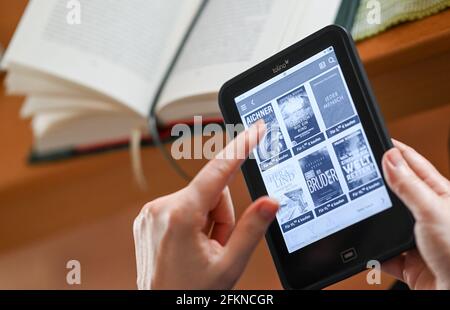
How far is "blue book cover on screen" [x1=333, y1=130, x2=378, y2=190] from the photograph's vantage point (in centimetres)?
60

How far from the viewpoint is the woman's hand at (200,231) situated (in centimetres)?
54

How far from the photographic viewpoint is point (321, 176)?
24.4 inches

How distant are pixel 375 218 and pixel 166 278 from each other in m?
0.17

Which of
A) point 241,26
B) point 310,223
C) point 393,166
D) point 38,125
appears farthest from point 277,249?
point 38,125

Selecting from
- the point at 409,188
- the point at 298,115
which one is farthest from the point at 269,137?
the point at 409,188

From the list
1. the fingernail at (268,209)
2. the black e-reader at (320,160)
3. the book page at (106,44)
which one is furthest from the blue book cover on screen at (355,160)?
the book page at (106,44)

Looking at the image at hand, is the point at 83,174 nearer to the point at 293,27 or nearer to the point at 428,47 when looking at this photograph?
the point at 293,27

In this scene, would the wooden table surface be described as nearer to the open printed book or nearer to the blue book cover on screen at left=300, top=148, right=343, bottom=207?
the open printed book

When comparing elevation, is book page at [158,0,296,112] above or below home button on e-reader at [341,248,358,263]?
above

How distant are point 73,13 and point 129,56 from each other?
0.08 meters

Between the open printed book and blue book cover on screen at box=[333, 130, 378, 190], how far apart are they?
0.17 m

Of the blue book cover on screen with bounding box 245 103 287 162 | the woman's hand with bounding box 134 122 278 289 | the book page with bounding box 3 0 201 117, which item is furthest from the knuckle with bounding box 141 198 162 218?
the book page with bounding box 3 0 201 117

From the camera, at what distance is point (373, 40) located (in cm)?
74

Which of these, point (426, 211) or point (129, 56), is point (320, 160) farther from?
point (129, 56)
